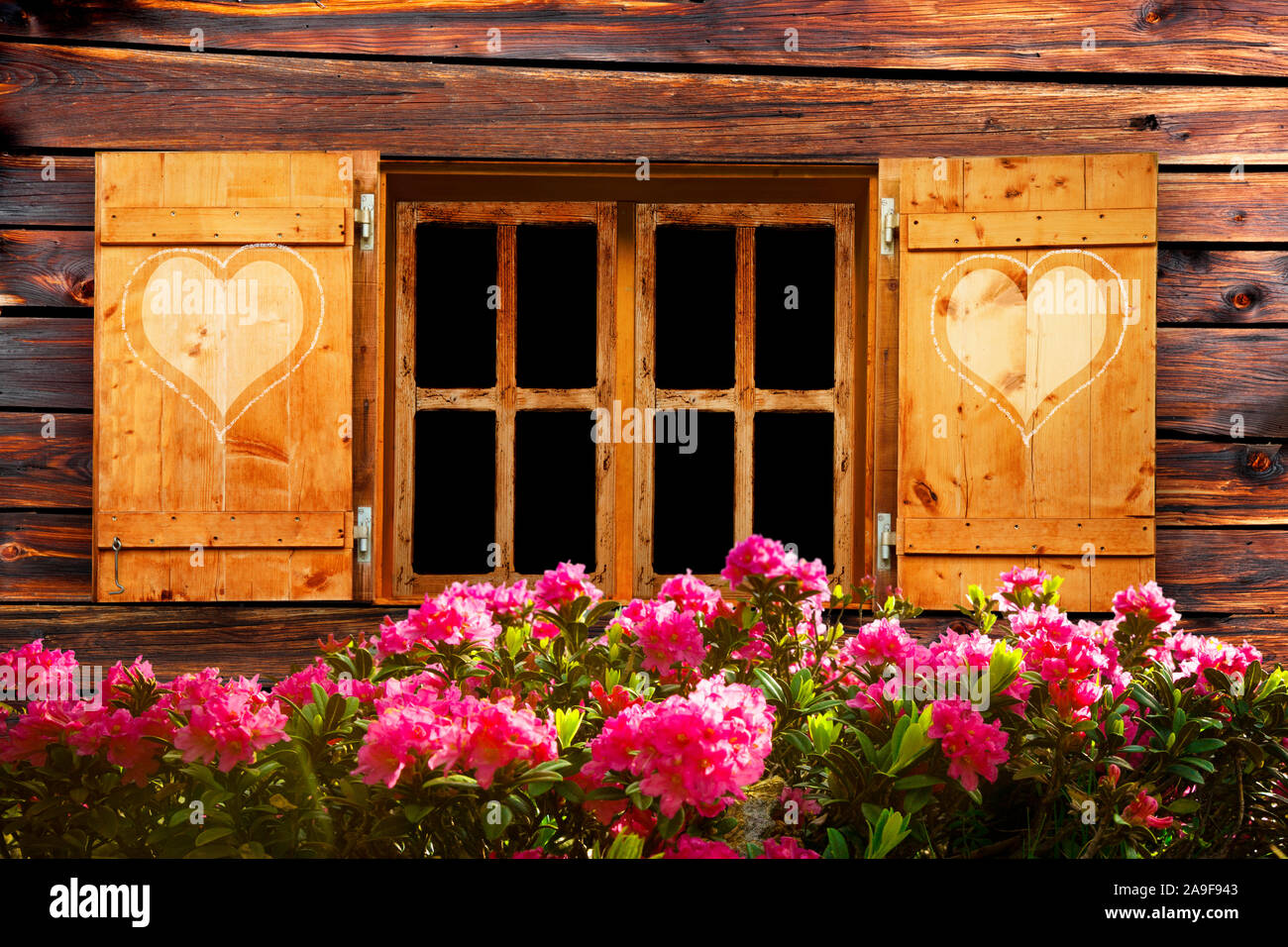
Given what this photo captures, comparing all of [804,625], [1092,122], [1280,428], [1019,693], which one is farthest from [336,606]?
[1280,428]

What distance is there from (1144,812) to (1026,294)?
212cm

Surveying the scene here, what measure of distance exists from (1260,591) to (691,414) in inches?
80.4

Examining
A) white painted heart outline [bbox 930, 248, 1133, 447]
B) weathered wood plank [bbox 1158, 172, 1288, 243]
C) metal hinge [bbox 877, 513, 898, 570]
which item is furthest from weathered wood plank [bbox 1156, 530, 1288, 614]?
weathered wood plank [bbox 1158, 172, 1288, 243]

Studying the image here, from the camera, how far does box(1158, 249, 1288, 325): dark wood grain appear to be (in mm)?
3172

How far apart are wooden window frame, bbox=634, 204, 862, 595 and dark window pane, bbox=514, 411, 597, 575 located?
23 cm

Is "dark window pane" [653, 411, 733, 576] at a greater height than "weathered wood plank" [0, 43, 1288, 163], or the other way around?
"weathered wood plank" [0, 43, 1288, 163]

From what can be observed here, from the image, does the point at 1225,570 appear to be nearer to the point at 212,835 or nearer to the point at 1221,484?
the point at 1221,484

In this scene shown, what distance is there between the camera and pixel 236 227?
306cm

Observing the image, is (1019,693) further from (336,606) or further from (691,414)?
(336,606)

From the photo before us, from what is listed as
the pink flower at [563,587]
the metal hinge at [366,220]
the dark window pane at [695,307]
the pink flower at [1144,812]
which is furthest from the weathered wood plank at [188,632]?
the pink flower at [1144,812]

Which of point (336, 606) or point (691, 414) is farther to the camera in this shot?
point (691, 414)

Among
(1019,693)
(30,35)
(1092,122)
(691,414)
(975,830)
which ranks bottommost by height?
(975,830)

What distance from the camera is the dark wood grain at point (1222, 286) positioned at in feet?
10.4

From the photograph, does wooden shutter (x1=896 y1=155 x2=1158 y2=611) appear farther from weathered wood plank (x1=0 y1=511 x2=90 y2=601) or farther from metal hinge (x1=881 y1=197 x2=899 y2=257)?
weathered wood plank (x1=0 y1=511 x2=90 y2=601)
